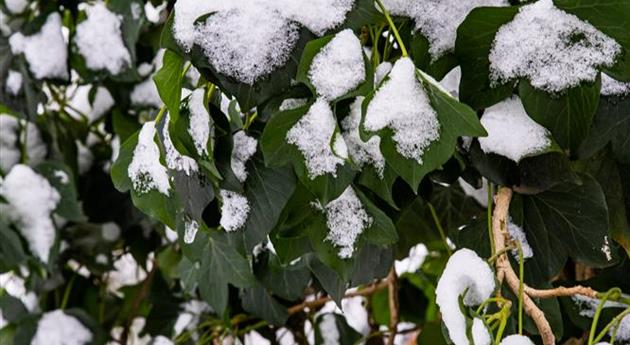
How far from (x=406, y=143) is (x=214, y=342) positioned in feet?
1.98

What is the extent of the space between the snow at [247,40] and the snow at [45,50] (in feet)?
1.93

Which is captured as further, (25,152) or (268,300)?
(25,152)

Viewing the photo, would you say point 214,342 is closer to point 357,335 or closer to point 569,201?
point 357,335

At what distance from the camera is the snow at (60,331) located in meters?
1.18

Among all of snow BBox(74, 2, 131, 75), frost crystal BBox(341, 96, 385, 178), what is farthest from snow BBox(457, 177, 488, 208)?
snow BBox(74, 2, 131, 75)

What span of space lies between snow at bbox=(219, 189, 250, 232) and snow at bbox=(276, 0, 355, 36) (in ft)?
0.44

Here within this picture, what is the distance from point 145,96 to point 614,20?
732 mm

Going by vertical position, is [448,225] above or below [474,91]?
below

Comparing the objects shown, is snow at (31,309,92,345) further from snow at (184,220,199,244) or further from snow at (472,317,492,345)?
snow at (472,317,492,345)

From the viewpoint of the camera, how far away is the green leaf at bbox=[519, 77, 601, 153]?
60 cm

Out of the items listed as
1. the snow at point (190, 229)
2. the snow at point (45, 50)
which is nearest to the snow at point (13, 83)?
the snow at point (45, 50)

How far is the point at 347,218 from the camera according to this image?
2.11ft

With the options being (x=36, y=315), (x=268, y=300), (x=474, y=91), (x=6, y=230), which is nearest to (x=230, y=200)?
(x=474, y=91)

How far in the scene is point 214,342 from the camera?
1.11 metres
